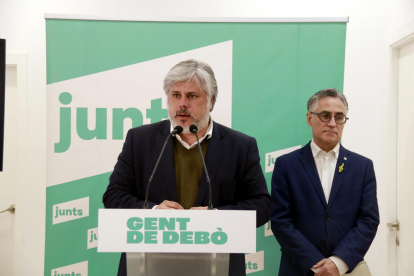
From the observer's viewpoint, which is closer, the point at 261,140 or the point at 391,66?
the point at 261,140

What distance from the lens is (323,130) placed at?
2381 mm

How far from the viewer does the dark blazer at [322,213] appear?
2.19m

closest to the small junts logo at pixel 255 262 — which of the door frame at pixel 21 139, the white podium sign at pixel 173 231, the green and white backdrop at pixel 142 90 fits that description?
the green and white backdrop at pixel 142 90

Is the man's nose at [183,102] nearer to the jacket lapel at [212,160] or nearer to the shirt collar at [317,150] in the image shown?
Result: the jacket lapel at [212,160]

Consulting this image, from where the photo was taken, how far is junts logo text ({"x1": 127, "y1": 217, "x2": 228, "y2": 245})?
1.33 metres

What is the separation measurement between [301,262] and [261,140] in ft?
2.83

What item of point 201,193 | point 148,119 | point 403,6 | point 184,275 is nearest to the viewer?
point 184,275

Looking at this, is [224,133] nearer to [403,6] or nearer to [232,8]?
[232,8]

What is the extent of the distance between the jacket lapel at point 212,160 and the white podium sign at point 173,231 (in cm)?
59

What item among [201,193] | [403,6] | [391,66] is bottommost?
[201,193]

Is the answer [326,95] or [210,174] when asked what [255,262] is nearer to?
[210,174]

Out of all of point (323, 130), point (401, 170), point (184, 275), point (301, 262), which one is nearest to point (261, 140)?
point (323, 130)

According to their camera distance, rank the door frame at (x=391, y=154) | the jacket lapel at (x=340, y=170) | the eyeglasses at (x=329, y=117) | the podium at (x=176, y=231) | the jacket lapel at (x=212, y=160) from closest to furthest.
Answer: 1. the podium at (x=176, y=231)
2. the jacket lapel at (x=212, y=160)
3. the jacket lapel at (x=340, y=170)
4. the eyeglasses at (x=329, y=117)
5. the door frame at (x=391, y=154)

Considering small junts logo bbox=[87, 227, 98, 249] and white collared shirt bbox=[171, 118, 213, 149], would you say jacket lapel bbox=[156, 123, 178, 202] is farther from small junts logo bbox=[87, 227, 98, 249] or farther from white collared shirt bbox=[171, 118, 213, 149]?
small junts logo bbox=[87, 227, 98, 249]
